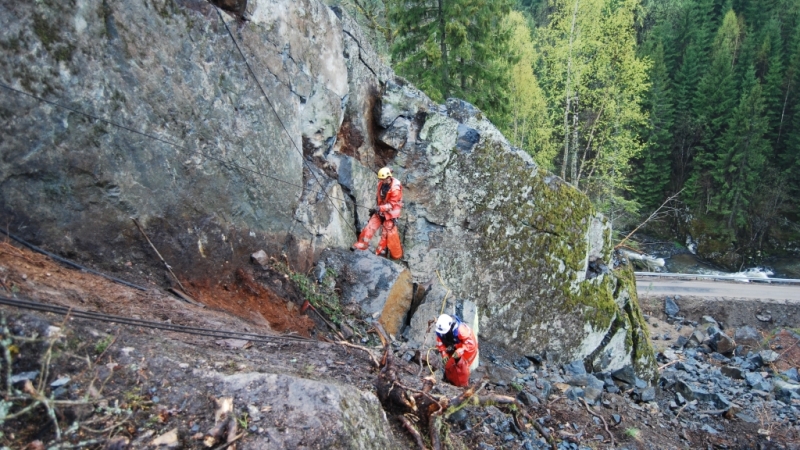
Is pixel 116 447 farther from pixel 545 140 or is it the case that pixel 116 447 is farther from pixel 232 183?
pixel 545 140

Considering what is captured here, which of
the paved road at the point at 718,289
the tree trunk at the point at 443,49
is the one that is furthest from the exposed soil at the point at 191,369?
the paved road at the point at 718,289

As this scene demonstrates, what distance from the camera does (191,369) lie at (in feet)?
14.0

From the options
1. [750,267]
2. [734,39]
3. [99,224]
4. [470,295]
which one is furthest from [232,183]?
[734,39]

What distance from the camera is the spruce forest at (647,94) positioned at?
16.8 meters

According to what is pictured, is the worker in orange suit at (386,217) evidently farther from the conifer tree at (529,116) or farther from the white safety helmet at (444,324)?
the conifer tree at (529,116)

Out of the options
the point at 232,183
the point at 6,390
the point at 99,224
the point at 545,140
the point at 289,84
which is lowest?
the point at 6,390

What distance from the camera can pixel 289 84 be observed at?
8.71m

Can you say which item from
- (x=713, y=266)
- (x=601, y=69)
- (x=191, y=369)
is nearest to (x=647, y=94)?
(x=713, y=266)

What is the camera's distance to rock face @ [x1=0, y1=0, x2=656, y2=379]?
5.90m

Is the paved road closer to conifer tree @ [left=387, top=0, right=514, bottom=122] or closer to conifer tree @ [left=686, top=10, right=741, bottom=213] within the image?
conifer tree @ [left=387, top=0, right=514, bottom=122]

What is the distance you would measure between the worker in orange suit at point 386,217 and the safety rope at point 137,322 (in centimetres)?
397

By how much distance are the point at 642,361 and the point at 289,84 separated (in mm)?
10220

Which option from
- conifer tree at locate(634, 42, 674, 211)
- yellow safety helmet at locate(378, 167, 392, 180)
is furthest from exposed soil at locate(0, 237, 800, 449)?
conifer tree at locate(634, 42, 674, 211)

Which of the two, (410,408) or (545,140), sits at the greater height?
(545,140)
